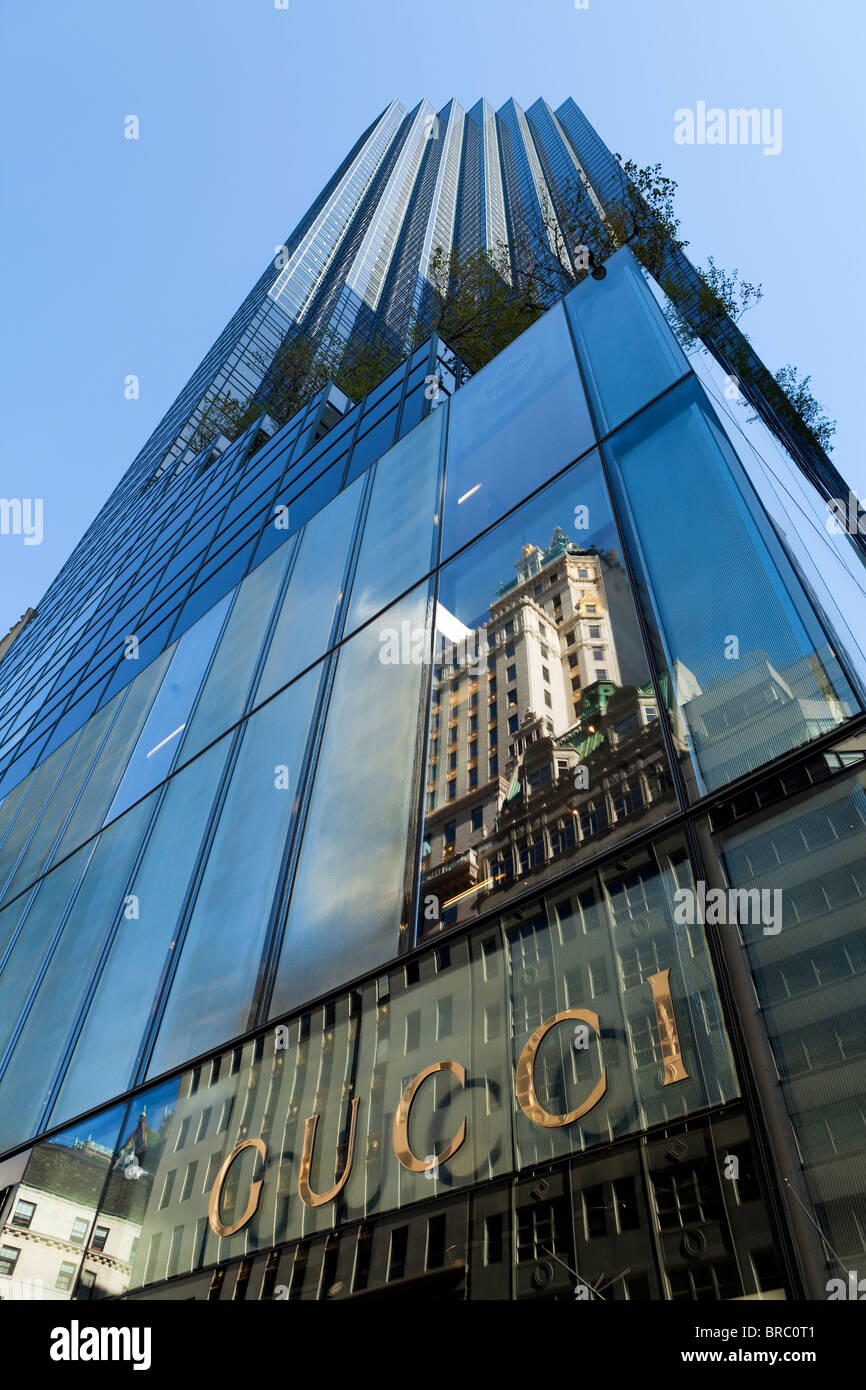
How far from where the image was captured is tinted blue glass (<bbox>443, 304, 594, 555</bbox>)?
9922 mm

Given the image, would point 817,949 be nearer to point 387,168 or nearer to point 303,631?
point 303,631

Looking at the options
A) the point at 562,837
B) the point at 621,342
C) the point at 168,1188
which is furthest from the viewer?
the point at 621,342

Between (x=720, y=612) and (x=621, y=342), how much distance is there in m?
4.91

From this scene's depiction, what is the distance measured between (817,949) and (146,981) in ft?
25.1

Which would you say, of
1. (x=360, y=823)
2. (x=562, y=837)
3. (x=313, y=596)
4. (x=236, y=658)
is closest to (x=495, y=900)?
(x=562, y=837)

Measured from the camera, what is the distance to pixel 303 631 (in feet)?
40.7

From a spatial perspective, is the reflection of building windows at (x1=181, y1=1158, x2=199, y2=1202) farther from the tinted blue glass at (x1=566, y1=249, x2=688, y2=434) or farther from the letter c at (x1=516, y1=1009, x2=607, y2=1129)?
the tinted blue glass at (x1=566, y1=249, x2=688, y2=434)

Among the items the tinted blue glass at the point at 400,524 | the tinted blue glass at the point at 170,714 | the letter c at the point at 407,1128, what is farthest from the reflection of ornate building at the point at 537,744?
the tinted blue glass at the point at 170,714

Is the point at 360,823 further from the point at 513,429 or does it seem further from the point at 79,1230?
the point at 513,429

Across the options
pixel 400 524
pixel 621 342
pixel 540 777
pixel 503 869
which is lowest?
pixel 503 869

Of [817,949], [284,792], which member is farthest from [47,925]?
[817,949]

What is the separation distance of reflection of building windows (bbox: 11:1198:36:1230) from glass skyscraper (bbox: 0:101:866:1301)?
36 mm

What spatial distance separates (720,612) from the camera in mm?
6520

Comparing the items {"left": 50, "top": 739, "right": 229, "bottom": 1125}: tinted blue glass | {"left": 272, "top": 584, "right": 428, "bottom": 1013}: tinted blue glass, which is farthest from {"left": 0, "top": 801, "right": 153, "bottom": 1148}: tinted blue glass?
{"left": 272, "top": 584, "right": 428, "bottom": 1013}: tinted blue glass
